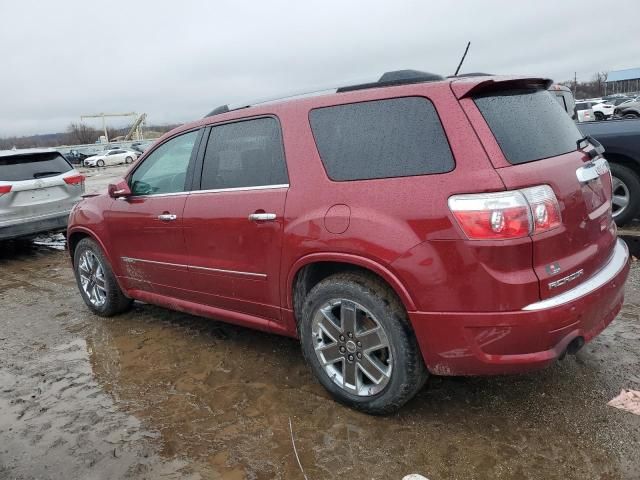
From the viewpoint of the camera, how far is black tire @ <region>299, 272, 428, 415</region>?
2.71m

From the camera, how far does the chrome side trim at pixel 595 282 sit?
2.42 metres

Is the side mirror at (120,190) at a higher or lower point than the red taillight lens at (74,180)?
higher

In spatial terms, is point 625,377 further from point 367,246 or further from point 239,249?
point 239,249

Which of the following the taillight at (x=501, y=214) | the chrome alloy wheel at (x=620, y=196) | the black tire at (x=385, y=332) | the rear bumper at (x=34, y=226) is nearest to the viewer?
the taillight at (x=501, y=214)

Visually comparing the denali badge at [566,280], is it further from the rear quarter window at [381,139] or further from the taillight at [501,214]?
the rear quarter window at [381,139]

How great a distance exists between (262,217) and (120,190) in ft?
5.58

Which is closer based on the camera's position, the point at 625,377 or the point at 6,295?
the point at 625,377

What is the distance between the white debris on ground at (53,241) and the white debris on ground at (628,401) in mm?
8361

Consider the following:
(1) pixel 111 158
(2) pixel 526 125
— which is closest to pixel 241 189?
(2) pixel 526 125

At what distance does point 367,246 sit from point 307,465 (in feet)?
3.67

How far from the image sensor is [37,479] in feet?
8.80

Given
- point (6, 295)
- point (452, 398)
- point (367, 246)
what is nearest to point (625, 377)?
point (452, 398)

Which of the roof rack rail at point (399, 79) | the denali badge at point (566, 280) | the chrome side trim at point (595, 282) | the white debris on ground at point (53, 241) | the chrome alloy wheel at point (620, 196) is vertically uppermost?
the roof rack rail at point (399, 79)

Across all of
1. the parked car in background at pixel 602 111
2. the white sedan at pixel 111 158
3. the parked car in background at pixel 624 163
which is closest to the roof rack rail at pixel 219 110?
the parked car in background at pixel 624 163
